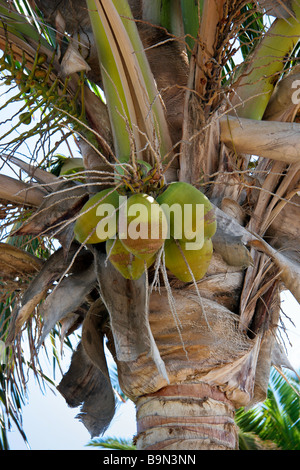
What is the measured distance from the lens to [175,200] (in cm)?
157

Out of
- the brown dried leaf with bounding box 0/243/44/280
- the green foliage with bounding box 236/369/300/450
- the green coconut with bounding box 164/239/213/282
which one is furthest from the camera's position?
the green foliage with bounding box 236/369/300/450

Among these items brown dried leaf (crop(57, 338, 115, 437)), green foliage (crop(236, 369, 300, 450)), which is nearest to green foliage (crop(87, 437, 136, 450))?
green foliage (crop(236, 369, 300, 450))

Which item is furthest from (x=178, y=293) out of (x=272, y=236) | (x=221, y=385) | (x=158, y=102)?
(x=158, y=102)

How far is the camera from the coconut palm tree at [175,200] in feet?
5.75

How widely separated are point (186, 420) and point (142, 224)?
0.64 metres

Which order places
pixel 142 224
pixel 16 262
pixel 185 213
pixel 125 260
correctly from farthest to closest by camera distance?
1. pixel 16 262
2. pixel 125 260
3. pixel 185 213
4. pixel 142 224

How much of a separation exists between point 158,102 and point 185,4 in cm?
56

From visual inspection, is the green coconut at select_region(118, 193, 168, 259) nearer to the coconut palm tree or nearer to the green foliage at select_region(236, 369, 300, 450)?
the coconut palm tree

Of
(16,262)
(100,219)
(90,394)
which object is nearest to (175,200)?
(100,219)

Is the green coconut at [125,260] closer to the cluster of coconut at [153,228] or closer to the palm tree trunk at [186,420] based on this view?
the cluster of coconut at [153,228]

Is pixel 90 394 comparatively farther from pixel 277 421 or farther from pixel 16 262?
pixel 277 421

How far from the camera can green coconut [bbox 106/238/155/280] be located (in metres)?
1.66

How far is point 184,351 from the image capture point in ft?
5.96

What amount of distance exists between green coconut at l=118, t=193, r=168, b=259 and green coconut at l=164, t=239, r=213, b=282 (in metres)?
0.10
